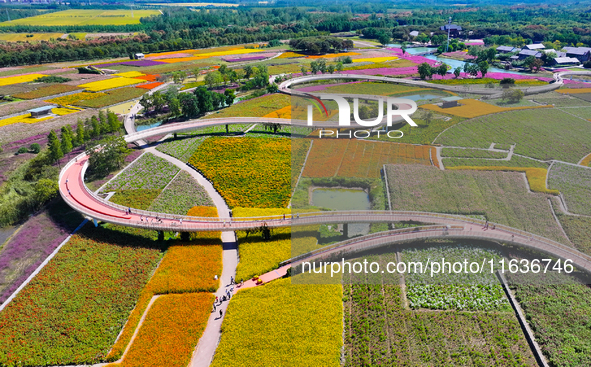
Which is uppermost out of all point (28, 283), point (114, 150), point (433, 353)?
point (114, 150)

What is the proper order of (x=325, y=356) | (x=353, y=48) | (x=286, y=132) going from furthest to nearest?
(x=353, y=48), (x=286, y=132), (x=325, y=356)

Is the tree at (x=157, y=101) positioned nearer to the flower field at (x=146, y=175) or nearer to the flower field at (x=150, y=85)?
the flower field at (x=150, y=85)

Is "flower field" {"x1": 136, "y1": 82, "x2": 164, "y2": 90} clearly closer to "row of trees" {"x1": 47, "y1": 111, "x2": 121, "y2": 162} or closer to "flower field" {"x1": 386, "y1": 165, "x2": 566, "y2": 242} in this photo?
"row of trees" {"x1": 47, "y1": 111, "x2": 121, "y2": 162}

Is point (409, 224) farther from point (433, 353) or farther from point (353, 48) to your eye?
point (353, 48)

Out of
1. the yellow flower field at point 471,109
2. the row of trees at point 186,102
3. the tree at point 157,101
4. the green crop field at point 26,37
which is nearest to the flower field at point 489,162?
the yellow flower field at point 471,109

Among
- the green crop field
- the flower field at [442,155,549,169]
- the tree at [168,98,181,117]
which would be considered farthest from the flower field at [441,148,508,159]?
the green crop field

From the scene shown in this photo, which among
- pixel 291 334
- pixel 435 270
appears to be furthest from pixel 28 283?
pixel 435 270
